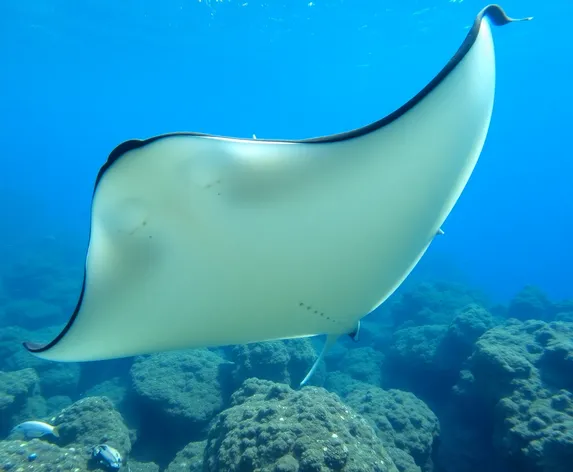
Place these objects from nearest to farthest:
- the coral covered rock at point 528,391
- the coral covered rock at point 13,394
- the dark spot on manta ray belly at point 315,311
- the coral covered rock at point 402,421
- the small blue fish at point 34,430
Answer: the dark spot on manta ray belly at point 315,311 → the coral covered rock at point 528,391 → the small blue fish at point 34,430 → the coral covered rock at point 402,421 → the coral covered rock at point 13,394

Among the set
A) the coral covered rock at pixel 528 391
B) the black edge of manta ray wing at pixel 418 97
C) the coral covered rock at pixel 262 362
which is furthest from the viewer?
the coral covered rock at pixel 262 362

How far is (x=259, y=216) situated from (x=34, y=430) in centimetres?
579

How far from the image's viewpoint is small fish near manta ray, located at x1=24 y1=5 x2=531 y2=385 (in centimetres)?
177

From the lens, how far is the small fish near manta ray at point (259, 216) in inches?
69.8

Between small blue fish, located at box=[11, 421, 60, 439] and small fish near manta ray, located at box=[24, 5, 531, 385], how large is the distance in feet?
14.3

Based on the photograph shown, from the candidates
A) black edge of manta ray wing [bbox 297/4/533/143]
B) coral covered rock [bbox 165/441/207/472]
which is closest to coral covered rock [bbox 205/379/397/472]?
coral covered rock [bbox 165/441/207/472]

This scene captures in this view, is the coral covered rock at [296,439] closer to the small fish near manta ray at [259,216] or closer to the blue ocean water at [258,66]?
the small fish near manta ray at [259,216]

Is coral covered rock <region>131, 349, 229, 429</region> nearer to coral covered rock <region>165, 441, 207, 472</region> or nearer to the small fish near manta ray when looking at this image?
coral covered rock <region>165, 441, 207, 472</region>

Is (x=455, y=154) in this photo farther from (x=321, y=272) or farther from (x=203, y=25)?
(x=203, y=25)

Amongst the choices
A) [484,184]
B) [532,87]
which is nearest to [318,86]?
[532,87]

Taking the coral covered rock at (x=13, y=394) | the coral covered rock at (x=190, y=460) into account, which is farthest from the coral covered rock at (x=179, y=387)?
the coral covered rock at (x=13, y=394)

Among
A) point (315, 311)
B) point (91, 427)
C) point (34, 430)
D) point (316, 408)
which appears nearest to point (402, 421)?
point (316, 408)

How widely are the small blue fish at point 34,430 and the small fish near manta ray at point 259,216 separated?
4365 mm

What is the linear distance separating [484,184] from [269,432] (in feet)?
399
